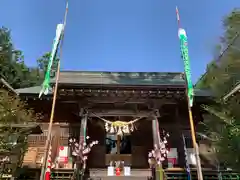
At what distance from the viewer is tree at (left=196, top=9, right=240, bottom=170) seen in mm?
8337

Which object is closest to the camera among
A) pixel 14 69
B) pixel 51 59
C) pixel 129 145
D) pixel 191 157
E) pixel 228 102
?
pixel 228 102

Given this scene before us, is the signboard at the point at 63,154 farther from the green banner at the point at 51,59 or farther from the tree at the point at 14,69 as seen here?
the tree at the point at 14,69

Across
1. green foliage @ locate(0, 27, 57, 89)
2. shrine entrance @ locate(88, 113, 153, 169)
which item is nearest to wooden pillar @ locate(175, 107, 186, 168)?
shrine entrance @ locate(88, 113, 153, 169)

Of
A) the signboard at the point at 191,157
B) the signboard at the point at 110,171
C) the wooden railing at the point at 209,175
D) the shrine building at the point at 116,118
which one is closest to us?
the wooden railing at the point at 209,175

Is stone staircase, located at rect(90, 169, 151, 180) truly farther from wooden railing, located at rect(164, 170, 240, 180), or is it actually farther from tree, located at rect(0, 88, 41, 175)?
tree, located at rect(0, 88, 41, 175)

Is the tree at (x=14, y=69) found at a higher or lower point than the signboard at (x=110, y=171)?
higher

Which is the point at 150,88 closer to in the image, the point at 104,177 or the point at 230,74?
the point at 230,74

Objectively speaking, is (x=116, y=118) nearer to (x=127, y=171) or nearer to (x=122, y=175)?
(x=127, y=171)

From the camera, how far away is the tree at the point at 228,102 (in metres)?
8.34

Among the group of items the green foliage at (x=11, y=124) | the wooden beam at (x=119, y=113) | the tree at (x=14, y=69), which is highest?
the tree at (x=14, y=69)

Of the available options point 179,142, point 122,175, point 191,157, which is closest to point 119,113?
point 122,175

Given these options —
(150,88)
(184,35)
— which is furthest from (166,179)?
(184,35)

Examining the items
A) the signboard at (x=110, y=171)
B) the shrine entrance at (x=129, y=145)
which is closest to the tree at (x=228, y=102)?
the shrine entrance at (x=129, y=145)

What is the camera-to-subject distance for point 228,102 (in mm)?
9008
